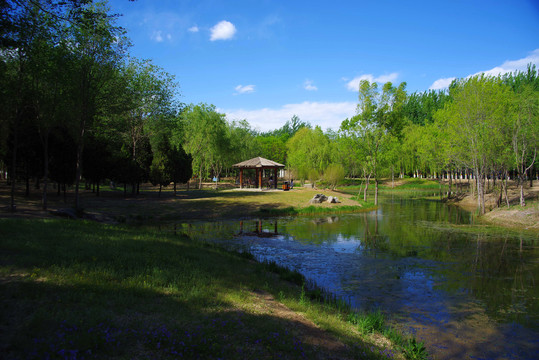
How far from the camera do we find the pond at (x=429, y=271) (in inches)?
290

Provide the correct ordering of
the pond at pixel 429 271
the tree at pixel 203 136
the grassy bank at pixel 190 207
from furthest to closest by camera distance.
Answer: the tree at pixel 203 136
the grassy bank at pixel 190 207
the pond at pixel 429 271

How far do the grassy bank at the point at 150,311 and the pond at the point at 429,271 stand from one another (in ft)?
6.83

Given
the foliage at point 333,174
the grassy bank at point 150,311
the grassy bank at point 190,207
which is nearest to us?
the grassy bank at point 150,311

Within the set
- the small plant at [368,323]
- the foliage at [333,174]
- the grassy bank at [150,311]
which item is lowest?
the small plant at [368,323]

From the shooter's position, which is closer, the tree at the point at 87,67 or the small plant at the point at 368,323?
the small plant at the point at 368,323

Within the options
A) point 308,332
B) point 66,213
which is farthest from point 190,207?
point 308,332

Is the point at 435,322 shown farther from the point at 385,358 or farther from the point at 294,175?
the point at 294,175

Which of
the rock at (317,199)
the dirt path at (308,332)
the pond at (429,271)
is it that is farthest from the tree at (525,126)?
the dirt path at (308,332)

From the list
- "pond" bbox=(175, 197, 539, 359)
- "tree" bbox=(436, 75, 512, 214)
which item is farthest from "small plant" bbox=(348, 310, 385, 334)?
"tree" bbox=(436, 75, 512, 214)

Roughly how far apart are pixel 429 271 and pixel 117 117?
98.3 ft

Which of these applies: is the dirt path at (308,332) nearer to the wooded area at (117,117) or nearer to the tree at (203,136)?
the wooded area at (117,117)

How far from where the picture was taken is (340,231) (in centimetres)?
2077

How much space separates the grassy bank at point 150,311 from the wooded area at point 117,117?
765 cm

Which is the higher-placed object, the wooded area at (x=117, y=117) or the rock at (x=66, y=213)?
the wooded area at (x=117, y=117)
